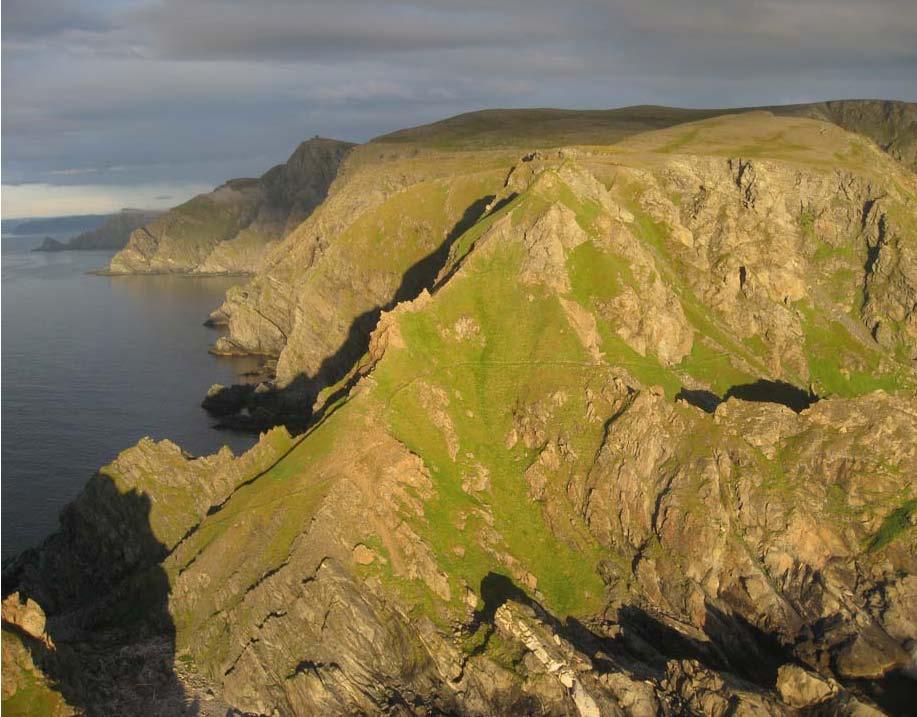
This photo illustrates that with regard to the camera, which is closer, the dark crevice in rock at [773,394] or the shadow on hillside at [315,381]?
the dark crevice in rock at [773,394]

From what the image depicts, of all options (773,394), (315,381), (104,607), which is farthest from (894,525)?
Answer: (315,381)

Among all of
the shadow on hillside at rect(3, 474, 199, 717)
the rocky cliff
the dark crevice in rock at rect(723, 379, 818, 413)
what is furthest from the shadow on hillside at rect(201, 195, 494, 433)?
the dark crevice in rock at rect(723, 379, 818, 413)

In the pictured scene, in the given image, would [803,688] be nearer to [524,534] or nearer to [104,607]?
[524,534]

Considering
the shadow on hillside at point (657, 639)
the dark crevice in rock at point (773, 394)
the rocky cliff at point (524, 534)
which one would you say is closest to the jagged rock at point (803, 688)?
the rocky cliff at point (524, 534)

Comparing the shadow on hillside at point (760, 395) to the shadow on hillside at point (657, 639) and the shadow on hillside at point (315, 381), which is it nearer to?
the shadow on hillside at point (657, 639)

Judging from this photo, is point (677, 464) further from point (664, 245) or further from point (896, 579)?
point (664, 245)

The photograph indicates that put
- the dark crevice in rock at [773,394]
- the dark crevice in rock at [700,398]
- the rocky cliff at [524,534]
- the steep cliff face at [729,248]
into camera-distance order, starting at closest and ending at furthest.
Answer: the rocky cliff at [524,534], the dark crevice in rock at [700,398], the dark crevice in rock at [773,394], the steep cliff face at [729,248]

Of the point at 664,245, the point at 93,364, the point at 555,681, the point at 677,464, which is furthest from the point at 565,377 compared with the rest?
the point at 93,364
